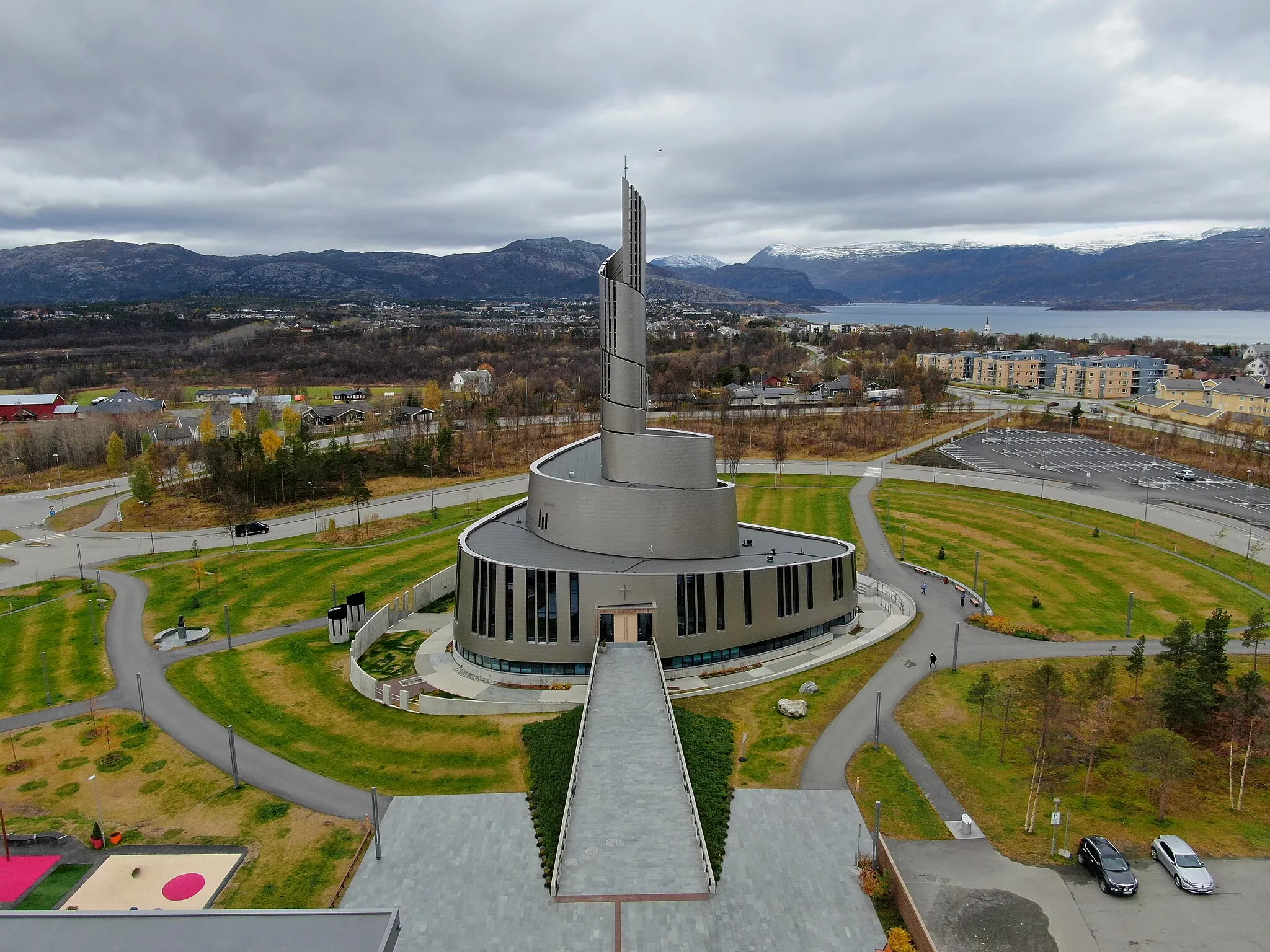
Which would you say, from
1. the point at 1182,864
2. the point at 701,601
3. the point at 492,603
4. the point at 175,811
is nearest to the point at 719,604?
the point at 701,601

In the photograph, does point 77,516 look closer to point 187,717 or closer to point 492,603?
point 187,717

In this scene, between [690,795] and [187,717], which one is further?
[187,717]

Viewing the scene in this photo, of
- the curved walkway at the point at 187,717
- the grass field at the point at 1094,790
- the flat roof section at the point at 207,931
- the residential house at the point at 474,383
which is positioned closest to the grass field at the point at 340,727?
the curved walkway at the point at 187,717

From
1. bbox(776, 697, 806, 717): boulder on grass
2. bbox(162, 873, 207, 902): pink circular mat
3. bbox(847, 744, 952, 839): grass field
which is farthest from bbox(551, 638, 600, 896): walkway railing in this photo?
bbox(162, 873, 207, 902): pink circular mat

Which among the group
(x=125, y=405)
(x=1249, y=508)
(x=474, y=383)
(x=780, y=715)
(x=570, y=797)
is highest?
(x=474, y=383)

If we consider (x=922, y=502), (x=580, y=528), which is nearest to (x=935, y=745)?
(x=580, y=528)

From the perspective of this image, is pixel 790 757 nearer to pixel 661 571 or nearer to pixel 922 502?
pixel 661 571

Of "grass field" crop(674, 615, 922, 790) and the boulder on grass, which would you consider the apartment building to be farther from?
the boulder on grass
